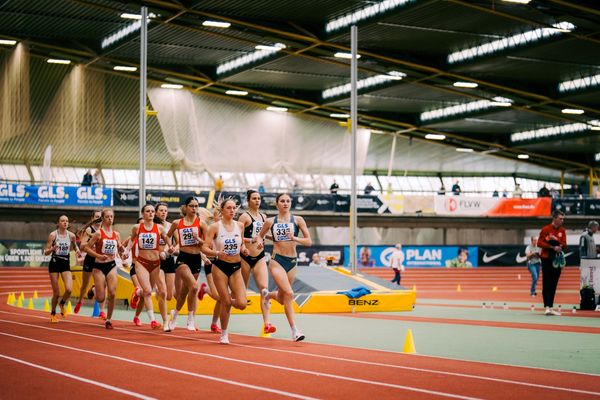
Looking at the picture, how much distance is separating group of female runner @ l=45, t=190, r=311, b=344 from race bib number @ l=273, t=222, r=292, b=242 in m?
0.01

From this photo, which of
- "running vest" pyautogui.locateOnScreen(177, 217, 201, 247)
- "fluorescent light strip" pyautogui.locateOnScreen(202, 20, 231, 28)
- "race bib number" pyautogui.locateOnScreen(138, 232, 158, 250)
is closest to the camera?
"running vest" pyautogui.locateOnScreen(177, 217, 201, 247)

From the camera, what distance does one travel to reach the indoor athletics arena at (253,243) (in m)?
10.1

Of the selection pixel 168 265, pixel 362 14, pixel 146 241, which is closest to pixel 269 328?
pixel 146 241

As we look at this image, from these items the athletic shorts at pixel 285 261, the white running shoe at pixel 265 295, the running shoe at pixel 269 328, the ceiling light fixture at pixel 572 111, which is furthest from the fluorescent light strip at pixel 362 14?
the running shoe at pixel 269 328

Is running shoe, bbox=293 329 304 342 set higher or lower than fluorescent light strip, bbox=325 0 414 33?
lower

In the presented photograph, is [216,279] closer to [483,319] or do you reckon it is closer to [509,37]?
[483,319]

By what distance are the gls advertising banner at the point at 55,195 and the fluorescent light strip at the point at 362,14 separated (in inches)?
571

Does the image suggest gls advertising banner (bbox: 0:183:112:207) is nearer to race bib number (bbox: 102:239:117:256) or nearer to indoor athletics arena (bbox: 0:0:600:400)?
indoor athletics arena (bbox: 0:0:600:400)

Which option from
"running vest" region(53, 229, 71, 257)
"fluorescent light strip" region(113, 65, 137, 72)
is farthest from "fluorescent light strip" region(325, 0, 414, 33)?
"running vest" region(53, 229, 71, 257)

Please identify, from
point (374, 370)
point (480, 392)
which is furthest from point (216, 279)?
point (480, 392)

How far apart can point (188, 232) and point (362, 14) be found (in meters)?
21.6

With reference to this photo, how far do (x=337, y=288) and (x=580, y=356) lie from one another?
12.1m

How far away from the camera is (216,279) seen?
44.0 ft

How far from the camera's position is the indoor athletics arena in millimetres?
10133
